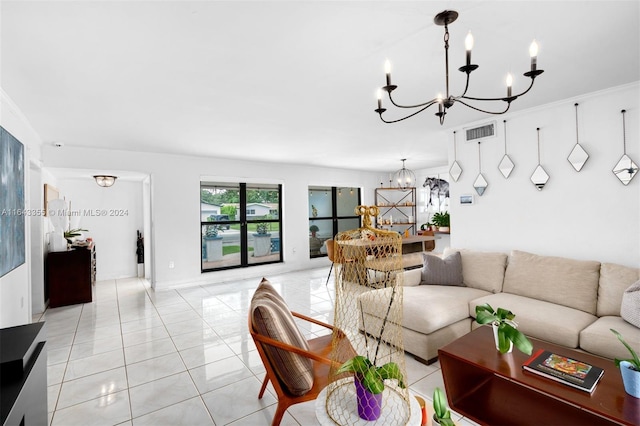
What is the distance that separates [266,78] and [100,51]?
1.12 meters

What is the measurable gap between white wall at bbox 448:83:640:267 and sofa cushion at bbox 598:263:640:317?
40 centimetres

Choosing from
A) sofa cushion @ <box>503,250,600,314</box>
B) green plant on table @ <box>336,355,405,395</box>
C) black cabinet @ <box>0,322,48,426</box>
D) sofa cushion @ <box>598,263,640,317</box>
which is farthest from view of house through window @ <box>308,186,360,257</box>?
green plant on table @ <box>336,355,405,395</box>

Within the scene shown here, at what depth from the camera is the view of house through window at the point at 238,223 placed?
636 cm

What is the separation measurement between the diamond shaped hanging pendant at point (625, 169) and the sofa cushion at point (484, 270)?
122 centimetres

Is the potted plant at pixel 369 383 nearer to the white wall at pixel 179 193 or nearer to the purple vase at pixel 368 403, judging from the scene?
the purple vase at pixel 368 403

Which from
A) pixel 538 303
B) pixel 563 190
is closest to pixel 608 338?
pixel 538 303

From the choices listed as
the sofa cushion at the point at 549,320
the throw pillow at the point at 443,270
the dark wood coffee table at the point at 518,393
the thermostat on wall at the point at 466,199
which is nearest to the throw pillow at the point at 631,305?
the sofa cushion at the point at 549,320

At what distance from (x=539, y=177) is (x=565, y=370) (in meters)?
2.24

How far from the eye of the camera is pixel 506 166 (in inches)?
141

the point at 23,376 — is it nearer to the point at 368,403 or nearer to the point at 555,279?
the point at 368,403

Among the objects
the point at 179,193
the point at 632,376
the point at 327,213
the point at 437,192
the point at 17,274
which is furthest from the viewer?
the point at 327,213

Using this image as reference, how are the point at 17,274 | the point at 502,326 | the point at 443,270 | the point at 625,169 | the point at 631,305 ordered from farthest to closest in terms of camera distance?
the point at 443,270, the point at 17,274, the point at 625,169, the point at 631,305, the point at 502,326

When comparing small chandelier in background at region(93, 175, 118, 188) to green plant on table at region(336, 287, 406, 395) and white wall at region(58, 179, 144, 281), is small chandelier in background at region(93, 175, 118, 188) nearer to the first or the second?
white wall at region(58, 179, 144, 281)

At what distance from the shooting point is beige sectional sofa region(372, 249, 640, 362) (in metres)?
2.27
